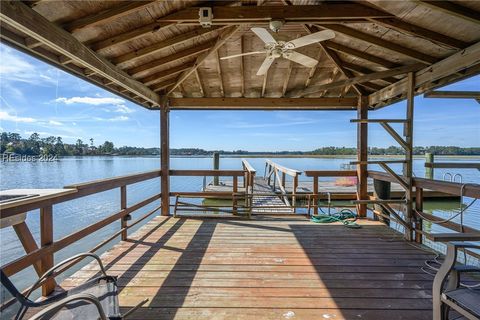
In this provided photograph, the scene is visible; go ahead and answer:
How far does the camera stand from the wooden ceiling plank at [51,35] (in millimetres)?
1775

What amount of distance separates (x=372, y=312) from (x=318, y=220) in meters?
2.74

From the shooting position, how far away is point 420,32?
9.16ft

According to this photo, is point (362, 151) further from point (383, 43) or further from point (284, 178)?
point (284, 178)

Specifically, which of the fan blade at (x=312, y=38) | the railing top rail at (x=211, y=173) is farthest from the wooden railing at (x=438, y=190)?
the railing top rail at (x=211, y=173)

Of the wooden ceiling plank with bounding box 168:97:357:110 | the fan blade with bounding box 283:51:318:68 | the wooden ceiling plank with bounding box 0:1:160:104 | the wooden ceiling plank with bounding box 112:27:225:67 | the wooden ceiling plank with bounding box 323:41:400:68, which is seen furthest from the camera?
the wooden ceiling plank with bounding box 168:97:357:110

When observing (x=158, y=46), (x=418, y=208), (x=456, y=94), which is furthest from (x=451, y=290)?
(x=158, y=46)

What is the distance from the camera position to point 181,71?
173 inches

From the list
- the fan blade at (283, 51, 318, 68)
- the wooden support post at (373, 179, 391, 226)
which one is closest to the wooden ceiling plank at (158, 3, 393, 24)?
the fan blade at (283, 51, 318, 68)

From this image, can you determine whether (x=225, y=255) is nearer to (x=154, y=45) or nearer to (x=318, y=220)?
(x=318, y=220)

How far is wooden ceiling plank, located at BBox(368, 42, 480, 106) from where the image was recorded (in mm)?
2725

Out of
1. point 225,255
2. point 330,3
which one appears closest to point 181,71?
point 330,3

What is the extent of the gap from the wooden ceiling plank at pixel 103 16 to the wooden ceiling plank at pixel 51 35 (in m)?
0.10

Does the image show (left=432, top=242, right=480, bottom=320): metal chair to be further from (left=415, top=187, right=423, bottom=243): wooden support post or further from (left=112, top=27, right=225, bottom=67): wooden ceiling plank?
(left=112, top=27, right=225, bottom=67): wooden ceiling plank

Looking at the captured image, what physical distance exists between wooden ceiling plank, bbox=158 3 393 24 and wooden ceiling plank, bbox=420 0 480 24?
0.44 metres
